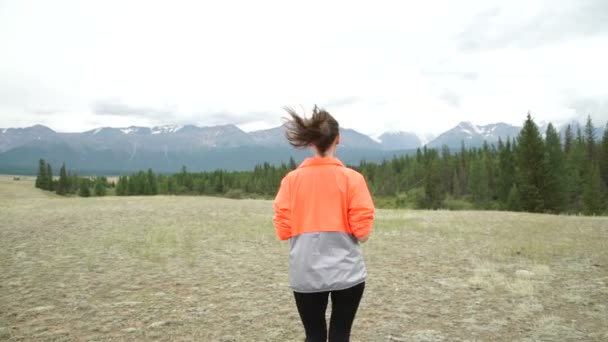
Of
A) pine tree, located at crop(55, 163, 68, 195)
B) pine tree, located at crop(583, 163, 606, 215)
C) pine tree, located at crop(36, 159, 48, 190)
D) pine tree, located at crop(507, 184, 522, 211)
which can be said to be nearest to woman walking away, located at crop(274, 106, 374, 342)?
pine tree, located at crop(507, 184, 522, 211)

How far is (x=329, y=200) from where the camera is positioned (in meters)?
4.46

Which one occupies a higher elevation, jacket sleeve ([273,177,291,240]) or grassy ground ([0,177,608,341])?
jacket sleeve ([273,177,291,240])

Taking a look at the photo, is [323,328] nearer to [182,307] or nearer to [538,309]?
[182,307]

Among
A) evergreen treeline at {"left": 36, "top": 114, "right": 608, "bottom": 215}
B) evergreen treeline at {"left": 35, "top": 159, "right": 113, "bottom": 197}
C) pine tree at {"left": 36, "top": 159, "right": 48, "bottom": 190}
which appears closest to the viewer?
evergreen treeline at {"left": 36, "top": 114, "right": 608, "bottom": 215}

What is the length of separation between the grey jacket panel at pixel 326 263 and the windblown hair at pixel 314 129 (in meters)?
0.98

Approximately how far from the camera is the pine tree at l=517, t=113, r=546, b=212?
52719 mm

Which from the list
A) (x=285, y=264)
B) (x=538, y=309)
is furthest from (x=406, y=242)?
(x=538, y=309)

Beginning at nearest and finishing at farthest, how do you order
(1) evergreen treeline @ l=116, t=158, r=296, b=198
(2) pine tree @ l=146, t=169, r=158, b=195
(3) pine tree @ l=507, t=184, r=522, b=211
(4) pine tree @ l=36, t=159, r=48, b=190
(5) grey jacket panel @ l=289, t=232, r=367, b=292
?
(5) grey jacket panel @ l=289, t=232, r=367, b=292
(3) pine tree @ l=507, t=184, r=522, b=211
(4) pine tree @ l=36, t=159, r=48, b=190
(1) evergreen treeline @ l=116, t=158, r=296, b=198
(2) pine tree @ l=146, t=169, r=158, b=195

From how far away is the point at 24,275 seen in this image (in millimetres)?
12016

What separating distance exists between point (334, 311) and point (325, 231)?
900 mm

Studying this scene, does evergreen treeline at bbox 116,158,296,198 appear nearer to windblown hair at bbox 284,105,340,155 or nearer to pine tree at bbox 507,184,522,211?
pine tree at bbox 507,184,522,211

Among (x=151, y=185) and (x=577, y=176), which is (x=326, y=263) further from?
(x=151, y=185)

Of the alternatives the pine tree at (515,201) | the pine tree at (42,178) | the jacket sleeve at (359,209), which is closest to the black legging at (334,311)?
the jacket sleeve at (359,209)

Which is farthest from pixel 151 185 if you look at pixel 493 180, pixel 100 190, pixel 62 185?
pixel 493 180
